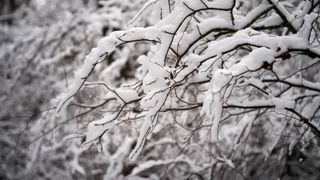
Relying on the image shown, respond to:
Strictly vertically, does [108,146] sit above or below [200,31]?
below

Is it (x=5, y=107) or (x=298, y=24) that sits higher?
(x=298, y=24)

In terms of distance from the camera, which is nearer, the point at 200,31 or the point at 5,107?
the point at 200,31

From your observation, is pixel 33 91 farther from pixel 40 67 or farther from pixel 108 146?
pixel 108 146

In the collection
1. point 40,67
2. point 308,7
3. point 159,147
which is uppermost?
point 308,7

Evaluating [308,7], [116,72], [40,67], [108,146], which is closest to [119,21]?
[116,72]

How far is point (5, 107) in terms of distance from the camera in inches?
240

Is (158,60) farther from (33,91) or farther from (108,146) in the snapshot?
(33,91)

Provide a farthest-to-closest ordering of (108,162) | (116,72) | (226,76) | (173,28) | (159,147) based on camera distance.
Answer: (116,72), (159,147), (108,162), (173,28), (226,76)

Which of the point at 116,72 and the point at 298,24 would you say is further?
the point at 116,72

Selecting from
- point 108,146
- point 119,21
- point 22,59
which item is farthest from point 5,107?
point 119,21

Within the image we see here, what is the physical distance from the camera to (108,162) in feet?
18.4

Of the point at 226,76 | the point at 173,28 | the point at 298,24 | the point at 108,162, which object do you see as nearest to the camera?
the point at 226,76

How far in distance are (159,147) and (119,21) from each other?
105 inches

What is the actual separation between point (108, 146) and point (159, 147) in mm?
913
